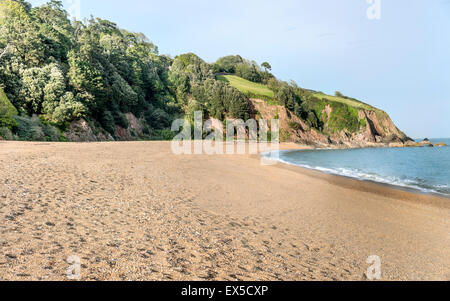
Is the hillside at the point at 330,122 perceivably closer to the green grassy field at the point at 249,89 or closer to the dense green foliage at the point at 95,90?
the green grassy field at the point at 249,89

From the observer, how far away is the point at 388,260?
4980mm

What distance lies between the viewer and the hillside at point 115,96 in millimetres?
27047

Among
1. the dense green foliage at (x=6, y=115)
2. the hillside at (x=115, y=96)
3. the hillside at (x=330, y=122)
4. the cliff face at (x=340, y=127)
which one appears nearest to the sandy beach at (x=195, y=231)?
the dense green foliage at (x=6, y=115)

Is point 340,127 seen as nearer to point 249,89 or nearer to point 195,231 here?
point 249,89

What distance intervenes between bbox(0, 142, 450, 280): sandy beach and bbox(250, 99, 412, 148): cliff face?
5937cm

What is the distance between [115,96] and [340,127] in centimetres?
6679

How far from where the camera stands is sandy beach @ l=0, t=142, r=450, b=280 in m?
3.79

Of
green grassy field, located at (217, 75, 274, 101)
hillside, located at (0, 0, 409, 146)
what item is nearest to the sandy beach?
hillside, located at (0, 0, 409, 146)

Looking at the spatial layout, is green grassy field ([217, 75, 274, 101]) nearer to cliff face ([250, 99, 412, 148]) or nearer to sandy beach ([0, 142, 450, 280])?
cliff face ([250, 99, 412, 148])

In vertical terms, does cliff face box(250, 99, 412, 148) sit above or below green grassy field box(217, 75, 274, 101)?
below

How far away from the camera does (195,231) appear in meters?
5.36

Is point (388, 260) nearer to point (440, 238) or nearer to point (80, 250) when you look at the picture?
point (440, 238)

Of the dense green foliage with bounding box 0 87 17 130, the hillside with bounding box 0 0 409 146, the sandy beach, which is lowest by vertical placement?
the sandy beach

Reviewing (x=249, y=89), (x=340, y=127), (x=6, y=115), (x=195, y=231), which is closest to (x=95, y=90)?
(x=6, y=115)
